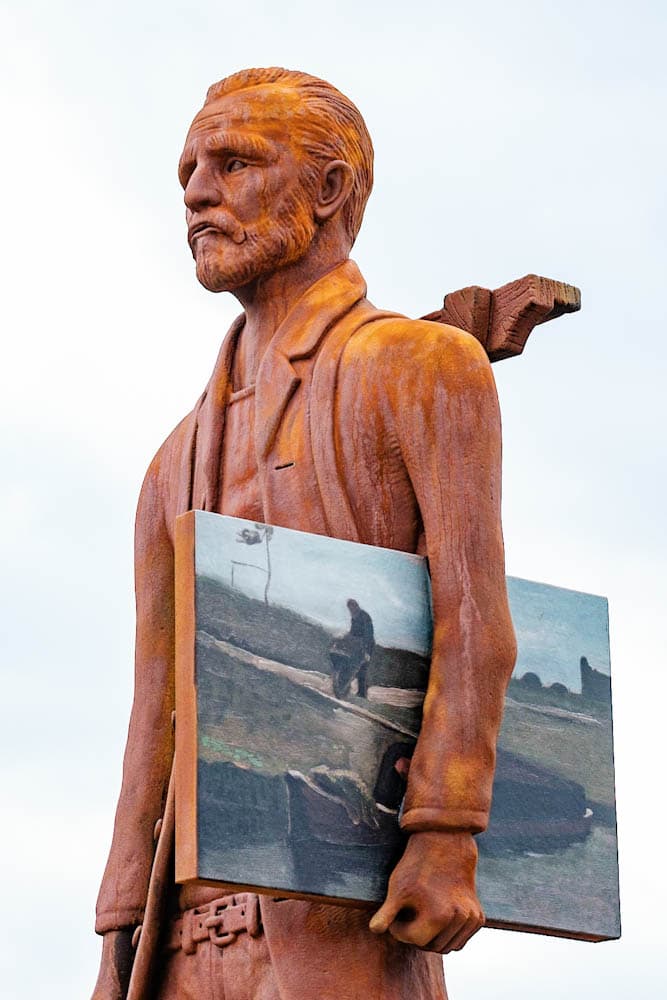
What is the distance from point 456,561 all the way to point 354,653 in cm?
A: 44

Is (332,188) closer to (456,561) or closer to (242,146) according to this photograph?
(242,146)

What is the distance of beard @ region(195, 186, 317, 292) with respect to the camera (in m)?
8.50

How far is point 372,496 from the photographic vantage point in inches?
320

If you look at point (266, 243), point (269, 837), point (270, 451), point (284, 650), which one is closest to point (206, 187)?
point (266, 243)

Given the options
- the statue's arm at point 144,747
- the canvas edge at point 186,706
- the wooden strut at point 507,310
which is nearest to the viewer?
the canvas edge at point 186,706

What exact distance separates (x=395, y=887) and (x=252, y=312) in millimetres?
2204

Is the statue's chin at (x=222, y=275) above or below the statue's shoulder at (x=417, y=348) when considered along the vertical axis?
above

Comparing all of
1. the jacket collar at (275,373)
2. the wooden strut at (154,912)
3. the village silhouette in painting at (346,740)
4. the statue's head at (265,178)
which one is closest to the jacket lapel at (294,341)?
the jacket collar at (275,373)

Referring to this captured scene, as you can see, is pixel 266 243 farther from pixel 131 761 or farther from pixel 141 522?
pixel 131 761

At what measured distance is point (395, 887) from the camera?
24.8ft

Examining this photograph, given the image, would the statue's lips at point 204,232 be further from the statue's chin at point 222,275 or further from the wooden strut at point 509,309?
the wooden strut at point 509,309

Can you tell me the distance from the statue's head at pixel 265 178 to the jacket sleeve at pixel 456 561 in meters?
0.61

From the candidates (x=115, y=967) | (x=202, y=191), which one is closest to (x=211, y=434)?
(x=202, y=191)

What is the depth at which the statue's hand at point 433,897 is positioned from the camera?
7.52 meters
